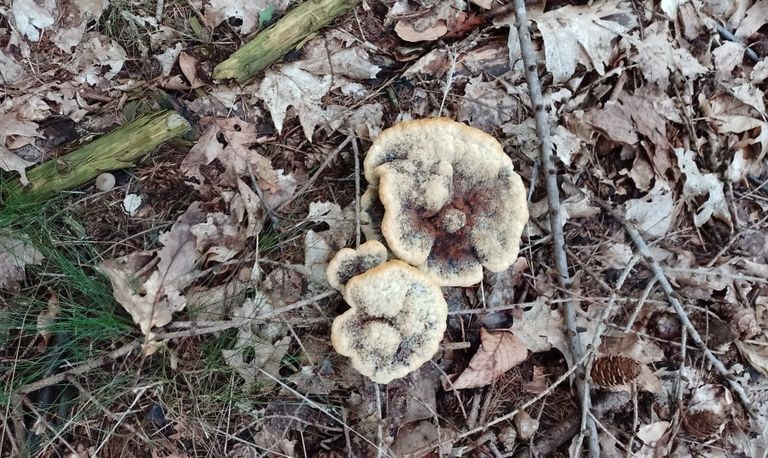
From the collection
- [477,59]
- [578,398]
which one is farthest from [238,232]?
[578,398]

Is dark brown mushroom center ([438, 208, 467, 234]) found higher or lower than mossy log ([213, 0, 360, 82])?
lower

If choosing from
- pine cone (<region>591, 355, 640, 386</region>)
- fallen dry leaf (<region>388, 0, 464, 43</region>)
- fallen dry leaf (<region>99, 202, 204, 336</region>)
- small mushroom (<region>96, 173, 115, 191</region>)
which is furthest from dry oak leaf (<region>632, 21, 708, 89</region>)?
small mushroom (<region>96, 173, 115, 191</region>)

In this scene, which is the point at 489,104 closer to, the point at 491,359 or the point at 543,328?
the point at 543,328

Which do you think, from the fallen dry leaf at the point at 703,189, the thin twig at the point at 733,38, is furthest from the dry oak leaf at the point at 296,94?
the thin twig at the point at 733,38

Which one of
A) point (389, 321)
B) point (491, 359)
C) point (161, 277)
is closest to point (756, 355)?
point (491, 359)

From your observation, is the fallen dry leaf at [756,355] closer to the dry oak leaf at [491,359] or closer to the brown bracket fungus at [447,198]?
the dry oak leaf at [491,359]

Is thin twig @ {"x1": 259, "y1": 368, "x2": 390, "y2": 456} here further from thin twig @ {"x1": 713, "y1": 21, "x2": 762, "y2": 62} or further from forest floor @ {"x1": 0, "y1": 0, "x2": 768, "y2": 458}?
thin twig @ {"x1": 713, "y1": 21, "x2": 762, "y2": 62}
